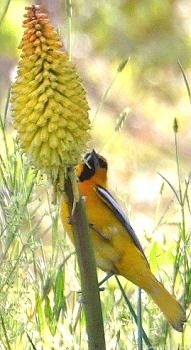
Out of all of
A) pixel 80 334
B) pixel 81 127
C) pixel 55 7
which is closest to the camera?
pixel 81 127

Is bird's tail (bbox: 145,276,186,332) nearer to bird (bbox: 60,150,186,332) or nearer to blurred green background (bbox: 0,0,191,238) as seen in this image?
bird (bbox: 60,150,186,332)

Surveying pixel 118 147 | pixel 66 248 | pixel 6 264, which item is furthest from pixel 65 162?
pixel 118 147

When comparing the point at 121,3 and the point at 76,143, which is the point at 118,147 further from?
the point at 76,143

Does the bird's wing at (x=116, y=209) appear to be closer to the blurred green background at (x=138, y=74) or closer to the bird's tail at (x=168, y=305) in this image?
the bird's tail at (x=168, y=305)

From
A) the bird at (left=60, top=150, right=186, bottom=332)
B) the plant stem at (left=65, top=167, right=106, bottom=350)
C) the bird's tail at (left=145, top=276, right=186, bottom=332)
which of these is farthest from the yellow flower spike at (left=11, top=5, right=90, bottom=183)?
the bird at (left=60, top=150, right=186, bottom=332)

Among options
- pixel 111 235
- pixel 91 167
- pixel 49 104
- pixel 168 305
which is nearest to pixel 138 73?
pixel 91 167

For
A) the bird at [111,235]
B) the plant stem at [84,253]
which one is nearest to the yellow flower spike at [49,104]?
the plant stem at [84,253]

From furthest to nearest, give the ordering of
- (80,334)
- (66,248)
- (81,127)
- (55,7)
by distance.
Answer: (55,7) → (66,248) → (80,334) → (81,127)
